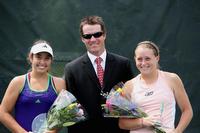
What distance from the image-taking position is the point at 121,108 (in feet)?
13.0

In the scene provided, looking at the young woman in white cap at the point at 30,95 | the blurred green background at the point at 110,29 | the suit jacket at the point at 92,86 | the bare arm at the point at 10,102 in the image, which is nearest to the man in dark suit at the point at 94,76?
the suit jacket at the point at 92,86

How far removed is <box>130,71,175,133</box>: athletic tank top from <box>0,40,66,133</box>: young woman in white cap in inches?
28.2

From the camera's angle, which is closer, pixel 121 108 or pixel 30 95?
pixel 121 108

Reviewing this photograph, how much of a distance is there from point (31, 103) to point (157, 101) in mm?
1039

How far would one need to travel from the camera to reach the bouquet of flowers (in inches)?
157

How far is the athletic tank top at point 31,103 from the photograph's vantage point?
4.21 m

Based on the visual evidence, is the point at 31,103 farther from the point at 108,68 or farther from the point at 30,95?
the point at 108,68

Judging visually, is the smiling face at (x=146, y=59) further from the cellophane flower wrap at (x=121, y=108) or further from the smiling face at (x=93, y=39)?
the smiling face at (x=93, y=39)

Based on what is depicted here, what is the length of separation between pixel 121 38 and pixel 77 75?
5.24ft

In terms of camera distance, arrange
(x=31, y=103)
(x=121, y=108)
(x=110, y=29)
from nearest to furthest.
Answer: (x=121, y=108) → (x=31, y=103) → (x=110, y=29)

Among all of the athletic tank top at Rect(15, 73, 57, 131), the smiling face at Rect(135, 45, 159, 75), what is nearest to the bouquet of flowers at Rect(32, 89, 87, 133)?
the athletic tank top at Rect(15, 73, 57, 131)

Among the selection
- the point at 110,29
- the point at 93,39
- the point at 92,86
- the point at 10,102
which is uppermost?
the point at 110,29

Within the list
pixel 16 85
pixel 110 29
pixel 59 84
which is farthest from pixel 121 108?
pixel 110 29

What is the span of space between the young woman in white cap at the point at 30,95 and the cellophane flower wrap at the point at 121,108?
53 centimetres
